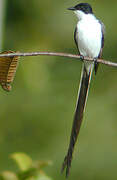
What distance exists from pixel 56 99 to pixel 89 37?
560cm

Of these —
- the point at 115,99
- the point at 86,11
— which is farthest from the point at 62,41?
the point at 86,11

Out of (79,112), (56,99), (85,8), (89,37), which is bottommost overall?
(79,112)

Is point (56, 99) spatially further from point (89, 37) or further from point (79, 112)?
point (79, 112)

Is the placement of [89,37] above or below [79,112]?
above

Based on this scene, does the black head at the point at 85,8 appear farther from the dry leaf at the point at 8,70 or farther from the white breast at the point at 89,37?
the dry leaf at the point at 8,70

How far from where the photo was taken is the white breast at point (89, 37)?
4164mm

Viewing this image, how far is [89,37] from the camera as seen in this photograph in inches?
164

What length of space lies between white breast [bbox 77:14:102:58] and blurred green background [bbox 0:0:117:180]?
13.4 feet

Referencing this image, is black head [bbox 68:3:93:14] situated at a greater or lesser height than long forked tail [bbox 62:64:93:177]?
greater

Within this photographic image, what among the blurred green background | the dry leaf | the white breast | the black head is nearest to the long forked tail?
A: the white breast

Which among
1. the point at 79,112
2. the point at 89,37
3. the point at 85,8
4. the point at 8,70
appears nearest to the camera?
the point at 8,70

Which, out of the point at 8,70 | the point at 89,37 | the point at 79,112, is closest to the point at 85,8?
the point at 89,37

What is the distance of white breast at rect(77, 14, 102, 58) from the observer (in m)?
4.16

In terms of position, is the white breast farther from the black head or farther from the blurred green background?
the blurred green background
